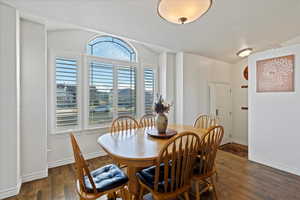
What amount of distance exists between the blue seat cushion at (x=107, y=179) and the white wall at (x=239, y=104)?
442 centimetres

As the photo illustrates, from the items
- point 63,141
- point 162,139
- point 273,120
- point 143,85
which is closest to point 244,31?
point 273,120

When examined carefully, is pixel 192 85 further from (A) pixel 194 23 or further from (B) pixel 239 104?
(B) pixel 239 104

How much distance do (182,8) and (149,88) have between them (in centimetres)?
276

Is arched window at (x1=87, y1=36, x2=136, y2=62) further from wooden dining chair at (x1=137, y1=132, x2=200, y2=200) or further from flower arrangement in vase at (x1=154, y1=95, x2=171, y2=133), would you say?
wooden dining chair at (x1=137, y1=132, x2=200, y2=200)

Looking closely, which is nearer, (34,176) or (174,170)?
(174,170)

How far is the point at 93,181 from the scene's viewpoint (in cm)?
139

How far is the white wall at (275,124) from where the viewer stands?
8.66 ft

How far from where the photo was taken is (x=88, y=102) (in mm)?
3281

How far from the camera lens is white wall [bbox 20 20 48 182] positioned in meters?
2.42

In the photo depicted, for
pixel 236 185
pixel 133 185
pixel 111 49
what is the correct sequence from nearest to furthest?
pixel 133 185, pixel 236 185, pixel 111 49
